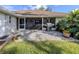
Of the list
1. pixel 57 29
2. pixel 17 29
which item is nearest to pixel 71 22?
pixel 57 29

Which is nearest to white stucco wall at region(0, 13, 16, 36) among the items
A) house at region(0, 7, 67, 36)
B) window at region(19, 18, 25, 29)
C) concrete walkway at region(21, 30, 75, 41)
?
house at region(0, 7, 67, 36)

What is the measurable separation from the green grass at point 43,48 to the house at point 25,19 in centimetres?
28

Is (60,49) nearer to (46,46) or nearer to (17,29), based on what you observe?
(46,46)

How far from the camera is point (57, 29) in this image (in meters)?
5.52

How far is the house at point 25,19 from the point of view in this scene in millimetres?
5527

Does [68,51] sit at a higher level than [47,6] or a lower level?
lower

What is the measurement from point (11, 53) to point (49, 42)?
0.72 metres

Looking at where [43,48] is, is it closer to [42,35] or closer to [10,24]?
[42,35]

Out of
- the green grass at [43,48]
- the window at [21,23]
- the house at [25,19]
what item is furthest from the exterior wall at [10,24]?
the green grass at [43,48]

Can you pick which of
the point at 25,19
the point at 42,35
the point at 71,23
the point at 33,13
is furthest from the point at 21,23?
the point at 71,23

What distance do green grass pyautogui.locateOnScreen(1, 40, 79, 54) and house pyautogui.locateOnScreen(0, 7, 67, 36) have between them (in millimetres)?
277

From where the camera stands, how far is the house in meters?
5.53

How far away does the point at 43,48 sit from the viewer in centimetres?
553

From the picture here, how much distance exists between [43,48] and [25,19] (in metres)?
0.62
